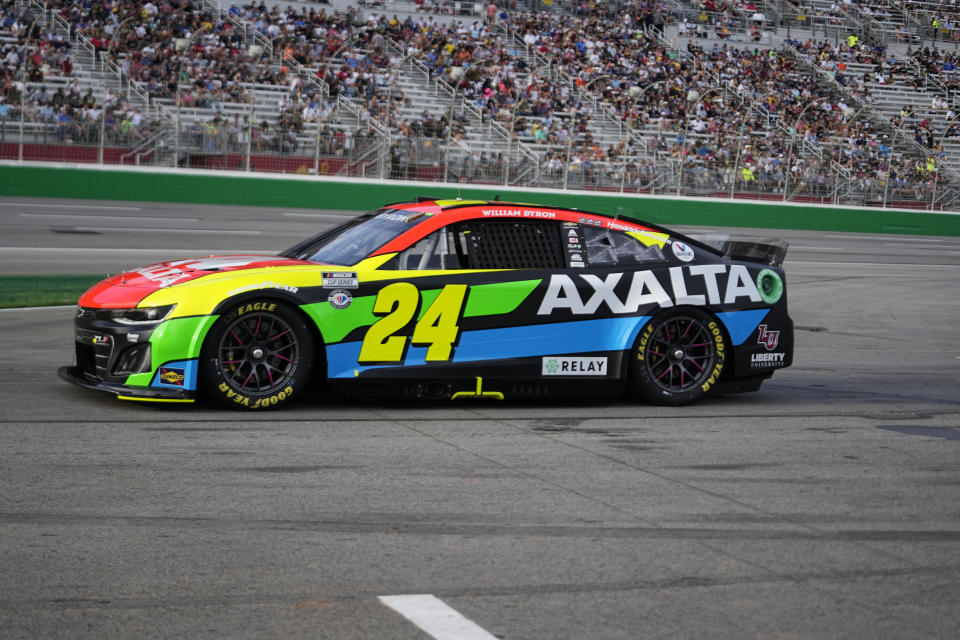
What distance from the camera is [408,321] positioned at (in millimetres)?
7539

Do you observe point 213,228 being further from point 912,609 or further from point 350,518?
point 912,609

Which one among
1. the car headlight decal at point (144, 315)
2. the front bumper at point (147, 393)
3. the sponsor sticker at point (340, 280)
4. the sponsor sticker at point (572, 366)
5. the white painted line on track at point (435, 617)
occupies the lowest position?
the white painted line on track at point (435, 617)

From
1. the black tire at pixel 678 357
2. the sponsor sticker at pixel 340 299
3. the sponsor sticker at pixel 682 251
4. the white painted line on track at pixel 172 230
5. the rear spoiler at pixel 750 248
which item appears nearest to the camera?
the sponsor sticker at pixel 340 299

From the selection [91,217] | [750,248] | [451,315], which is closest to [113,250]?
[91,217]

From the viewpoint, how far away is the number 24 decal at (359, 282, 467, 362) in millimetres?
7477

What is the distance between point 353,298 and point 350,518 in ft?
8.34

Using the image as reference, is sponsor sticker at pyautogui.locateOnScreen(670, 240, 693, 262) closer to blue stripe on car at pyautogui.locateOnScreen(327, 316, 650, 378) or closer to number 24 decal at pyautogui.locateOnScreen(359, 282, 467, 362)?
blue stripe on car at pyautogui.locateOnScreen(327, 316, 650, 378)

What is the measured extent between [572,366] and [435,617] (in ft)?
13.6

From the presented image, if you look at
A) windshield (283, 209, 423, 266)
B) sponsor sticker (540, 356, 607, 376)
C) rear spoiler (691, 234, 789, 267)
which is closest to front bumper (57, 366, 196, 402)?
Result: windshield (283, 209, 423, 266)

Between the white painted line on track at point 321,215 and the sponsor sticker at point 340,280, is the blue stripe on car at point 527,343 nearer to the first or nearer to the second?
the sponsor sticker at point 340,280

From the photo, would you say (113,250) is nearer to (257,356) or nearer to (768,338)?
(257,356)

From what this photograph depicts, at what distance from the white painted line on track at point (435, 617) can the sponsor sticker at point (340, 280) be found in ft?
11.5

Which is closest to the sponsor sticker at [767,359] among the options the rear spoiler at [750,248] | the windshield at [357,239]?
the rear spoiler at [750,248]

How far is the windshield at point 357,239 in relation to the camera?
25.4 feet
